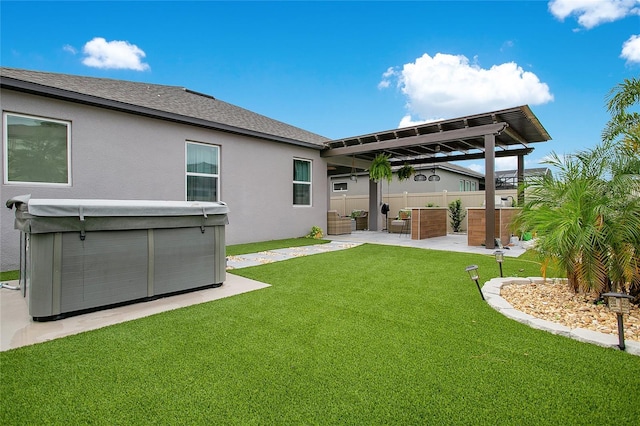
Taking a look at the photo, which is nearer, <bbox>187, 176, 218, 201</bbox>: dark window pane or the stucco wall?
the stucco wall

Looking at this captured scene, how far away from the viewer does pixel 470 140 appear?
9391 mm

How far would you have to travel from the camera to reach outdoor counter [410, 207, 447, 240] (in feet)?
32.6

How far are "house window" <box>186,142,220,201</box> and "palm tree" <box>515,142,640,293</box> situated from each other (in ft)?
23.0

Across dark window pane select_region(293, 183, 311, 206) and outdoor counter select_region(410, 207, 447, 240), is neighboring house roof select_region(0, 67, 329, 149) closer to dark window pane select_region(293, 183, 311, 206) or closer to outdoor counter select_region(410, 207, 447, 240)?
dark window pane select_region(293, 183, 311, 206)

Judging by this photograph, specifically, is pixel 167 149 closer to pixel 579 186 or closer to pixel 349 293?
pixel 349 293

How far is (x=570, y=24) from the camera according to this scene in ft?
28.3

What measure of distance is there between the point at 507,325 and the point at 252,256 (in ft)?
16.8

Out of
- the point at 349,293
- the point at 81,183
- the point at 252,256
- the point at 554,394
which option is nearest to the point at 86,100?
the point at 81,183

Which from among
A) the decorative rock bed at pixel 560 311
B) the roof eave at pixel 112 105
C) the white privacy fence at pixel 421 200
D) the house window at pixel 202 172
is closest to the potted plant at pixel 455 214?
the white privacy fence at pixel 421 200

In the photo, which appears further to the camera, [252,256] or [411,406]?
[252,256]

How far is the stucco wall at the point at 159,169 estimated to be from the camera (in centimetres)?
566

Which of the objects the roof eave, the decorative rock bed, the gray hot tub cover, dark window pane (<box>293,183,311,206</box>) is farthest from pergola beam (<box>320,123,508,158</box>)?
the gray hot tub cover

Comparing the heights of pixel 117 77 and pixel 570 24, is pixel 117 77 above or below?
below

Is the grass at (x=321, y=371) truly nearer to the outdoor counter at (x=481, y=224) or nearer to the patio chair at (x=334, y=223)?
the outdoor counter at (x=481, y=224)
